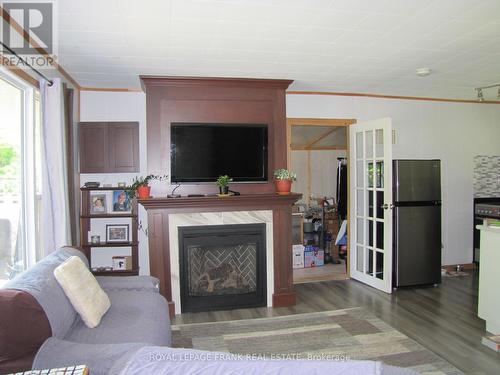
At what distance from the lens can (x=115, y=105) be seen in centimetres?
431

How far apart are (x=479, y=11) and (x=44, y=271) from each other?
124 inches

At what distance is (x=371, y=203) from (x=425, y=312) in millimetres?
1419

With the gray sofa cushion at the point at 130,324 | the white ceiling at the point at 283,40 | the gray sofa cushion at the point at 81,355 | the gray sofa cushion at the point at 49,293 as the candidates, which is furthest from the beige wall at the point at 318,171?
the gray sofa cushion at the point at 81,355

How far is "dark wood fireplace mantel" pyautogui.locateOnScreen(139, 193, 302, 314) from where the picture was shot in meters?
3.75

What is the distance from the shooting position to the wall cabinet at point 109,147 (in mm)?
4090

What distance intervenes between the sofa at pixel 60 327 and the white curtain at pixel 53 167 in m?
0.45

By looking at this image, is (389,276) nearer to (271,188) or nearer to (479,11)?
(271,188)

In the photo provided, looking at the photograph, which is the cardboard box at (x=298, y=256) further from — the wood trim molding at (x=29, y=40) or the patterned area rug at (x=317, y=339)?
the wood trim molding at (x=29, y=40)

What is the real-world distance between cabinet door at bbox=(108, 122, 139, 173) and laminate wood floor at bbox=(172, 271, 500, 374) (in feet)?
5.62

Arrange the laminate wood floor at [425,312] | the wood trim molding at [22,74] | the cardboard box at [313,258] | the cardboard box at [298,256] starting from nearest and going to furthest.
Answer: the wood trim molding at [22,74] → the laminate wood floor at [425,312] → the cardboard box at [298,256] → the cardboard box at [313,258]

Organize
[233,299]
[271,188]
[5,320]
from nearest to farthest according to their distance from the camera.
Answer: [5,320] < [233,299] < [271,188]

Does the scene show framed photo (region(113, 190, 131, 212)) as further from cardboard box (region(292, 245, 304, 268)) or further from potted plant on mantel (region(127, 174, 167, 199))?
cardboard box (region(292, 245, 304, 268))

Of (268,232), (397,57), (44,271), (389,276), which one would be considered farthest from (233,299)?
(397,57)

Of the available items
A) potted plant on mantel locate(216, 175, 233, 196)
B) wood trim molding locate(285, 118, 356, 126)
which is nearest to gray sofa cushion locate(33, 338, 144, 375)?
potted plant on mantel locate(216, 175, 233, 196)
